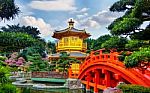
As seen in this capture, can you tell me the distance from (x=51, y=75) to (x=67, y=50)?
12704mm

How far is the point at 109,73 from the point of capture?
63.9 ft

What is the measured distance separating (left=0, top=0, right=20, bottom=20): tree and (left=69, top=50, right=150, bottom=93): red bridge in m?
8.71

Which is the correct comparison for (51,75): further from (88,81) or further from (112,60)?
(112,60)

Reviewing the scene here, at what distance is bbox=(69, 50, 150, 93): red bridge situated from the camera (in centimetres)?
1401

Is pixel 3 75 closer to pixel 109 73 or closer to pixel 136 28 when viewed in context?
pixel 136 28

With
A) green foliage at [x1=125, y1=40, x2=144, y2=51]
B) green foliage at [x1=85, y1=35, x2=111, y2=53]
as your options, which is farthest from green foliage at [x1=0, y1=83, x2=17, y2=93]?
green foliage at [x1=85, y1=35, x2=111, y2=53]

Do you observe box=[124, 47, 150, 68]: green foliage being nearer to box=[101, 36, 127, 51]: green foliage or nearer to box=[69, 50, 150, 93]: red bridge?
box=[101, 36, 127, 51]: green foliage

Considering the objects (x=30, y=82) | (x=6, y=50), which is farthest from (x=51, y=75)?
(x=6, y=50)

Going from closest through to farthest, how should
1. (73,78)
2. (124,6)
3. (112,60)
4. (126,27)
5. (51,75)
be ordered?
1. (126,27)
2. (124,6)
3. (112,60)
4. (73,78)
5. (51,75)

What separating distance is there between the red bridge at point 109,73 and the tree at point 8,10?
8.71m

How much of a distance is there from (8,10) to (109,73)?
571 inches

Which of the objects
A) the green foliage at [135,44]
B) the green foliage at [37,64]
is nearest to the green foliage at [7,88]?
the green foliage at [135,44]

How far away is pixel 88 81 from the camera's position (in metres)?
24.6

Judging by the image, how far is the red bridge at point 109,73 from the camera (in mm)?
14008
